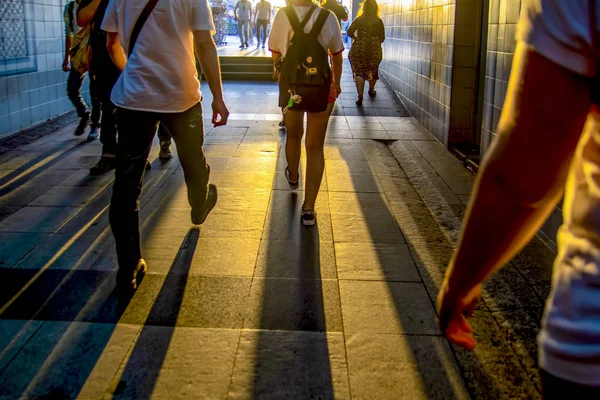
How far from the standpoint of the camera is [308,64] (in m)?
4.68

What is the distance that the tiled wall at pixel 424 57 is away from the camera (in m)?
7.95

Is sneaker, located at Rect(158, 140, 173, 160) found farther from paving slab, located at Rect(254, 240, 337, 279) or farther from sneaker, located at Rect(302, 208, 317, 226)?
paving slab, located at Rect(254, 240, 337, 279)

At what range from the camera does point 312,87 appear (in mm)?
4695

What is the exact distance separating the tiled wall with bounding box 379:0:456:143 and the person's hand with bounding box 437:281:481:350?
6.65 m

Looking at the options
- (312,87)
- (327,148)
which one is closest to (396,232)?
(312,87)

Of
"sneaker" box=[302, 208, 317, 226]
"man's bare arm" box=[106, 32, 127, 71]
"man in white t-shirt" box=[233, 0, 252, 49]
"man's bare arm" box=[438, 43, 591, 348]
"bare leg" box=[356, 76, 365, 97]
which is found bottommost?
"sneaker" box=[302, 208, 317, 226]

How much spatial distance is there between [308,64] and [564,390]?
3.79m

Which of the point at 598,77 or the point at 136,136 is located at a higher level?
the point at 598,77

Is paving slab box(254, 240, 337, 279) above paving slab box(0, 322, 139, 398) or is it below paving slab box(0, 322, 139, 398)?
above

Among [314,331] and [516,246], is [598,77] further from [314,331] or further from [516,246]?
[314,331]

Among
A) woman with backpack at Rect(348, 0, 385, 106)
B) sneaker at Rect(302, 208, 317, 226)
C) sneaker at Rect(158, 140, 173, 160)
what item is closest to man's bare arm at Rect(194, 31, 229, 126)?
sneaker at Rect(302, 208, 317, 226)

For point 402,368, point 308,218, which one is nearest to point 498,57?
point 308,218

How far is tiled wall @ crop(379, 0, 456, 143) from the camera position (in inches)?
313

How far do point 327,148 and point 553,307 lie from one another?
263 inches
